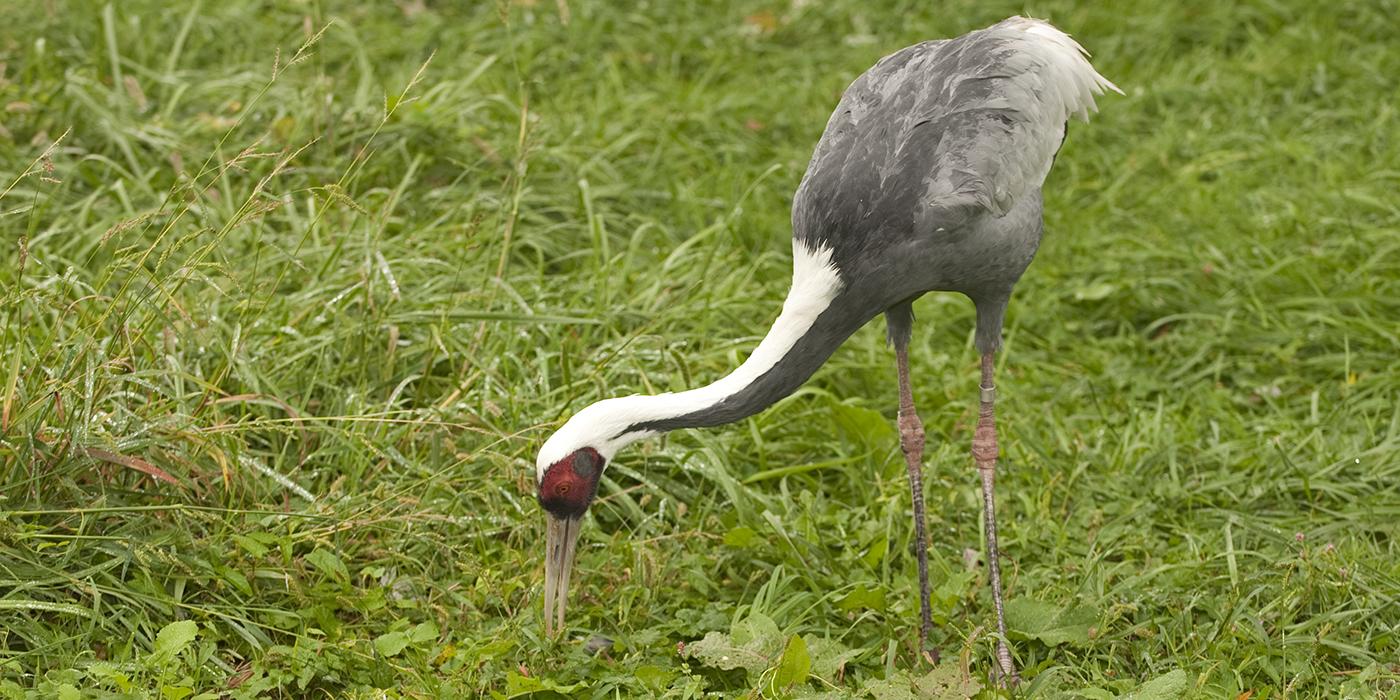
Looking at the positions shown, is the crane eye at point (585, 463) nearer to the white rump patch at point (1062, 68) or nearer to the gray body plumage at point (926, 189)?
the gray body plumage at point (926, 189)

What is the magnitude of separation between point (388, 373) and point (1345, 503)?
306cm

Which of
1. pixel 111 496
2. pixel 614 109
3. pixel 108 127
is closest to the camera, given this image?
pixel 111 496

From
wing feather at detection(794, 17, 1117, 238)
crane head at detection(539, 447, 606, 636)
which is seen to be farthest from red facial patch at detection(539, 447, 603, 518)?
wing feather at detection(794, 17, 1117, 238)

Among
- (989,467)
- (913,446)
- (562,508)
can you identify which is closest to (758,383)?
(562,508)

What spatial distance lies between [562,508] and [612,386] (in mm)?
1193

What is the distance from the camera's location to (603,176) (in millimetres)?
6664

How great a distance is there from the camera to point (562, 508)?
13.1 ft

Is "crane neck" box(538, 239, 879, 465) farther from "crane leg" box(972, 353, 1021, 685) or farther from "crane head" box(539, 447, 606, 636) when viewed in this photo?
"crane leg" box(972, 353, 1021, 685)

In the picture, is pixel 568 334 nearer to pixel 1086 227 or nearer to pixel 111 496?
pixel 111 496

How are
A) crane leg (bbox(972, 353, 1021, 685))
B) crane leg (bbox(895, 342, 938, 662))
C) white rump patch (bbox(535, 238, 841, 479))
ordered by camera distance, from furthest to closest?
crane leg (bbox(895, 342, 938, 662))
crane leg (bbox(972, 353, 1021, 685))
white rump patch (bbox(535, 238, 841, 479))

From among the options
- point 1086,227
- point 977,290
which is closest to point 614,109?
point 1086,227

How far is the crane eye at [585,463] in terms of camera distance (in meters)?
3.89

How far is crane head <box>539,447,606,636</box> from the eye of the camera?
12.8 ft

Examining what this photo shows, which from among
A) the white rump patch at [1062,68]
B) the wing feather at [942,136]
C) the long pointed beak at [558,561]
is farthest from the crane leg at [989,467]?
the long pointed beak at [558,561]
